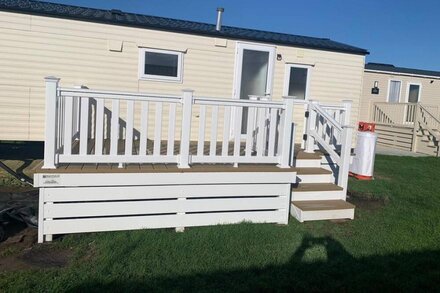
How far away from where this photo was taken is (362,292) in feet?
10.6

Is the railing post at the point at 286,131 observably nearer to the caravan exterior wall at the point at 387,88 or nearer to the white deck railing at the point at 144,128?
the white deck railing at the point at 144,128

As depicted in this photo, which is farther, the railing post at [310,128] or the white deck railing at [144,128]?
the railing post at [310,128]

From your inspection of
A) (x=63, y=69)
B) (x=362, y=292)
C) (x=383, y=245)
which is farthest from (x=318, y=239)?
(x=63, y=69)

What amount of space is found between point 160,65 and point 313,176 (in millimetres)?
3754

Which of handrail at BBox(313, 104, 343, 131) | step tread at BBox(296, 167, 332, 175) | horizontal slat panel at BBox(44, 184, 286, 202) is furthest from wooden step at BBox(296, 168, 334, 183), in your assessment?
horizontal slat panel at BBox(44, 184, 286, 202)

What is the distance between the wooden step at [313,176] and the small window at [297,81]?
287 centimetres

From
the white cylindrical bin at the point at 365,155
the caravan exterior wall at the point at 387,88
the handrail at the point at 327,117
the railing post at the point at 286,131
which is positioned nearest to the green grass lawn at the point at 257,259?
the railing post at the point at 286,131

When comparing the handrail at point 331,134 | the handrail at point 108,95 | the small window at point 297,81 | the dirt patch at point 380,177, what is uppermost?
the small window at point 297,81

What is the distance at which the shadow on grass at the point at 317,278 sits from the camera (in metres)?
3.21

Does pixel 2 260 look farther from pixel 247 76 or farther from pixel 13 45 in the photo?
pixel 247 76

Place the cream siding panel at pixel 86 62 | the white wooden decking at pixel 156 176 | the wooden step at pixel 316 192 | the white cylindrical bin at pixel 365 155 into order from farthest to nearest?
the white cylindrical bin at pixel 365 155
the cream siding panel at pixel 86 62
the wooden step at pixel 316 192
the white wooden decking at pixel 156 176

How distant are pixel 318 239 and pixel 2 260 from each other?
3.24 metres

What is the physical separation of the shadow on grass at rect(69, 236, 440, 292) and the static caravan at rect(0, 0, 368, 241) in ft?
3.97

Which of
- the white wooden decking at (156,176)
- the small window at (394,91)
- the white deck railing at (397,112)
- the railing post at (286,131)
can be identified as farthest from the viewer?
the small window at (394,91)
